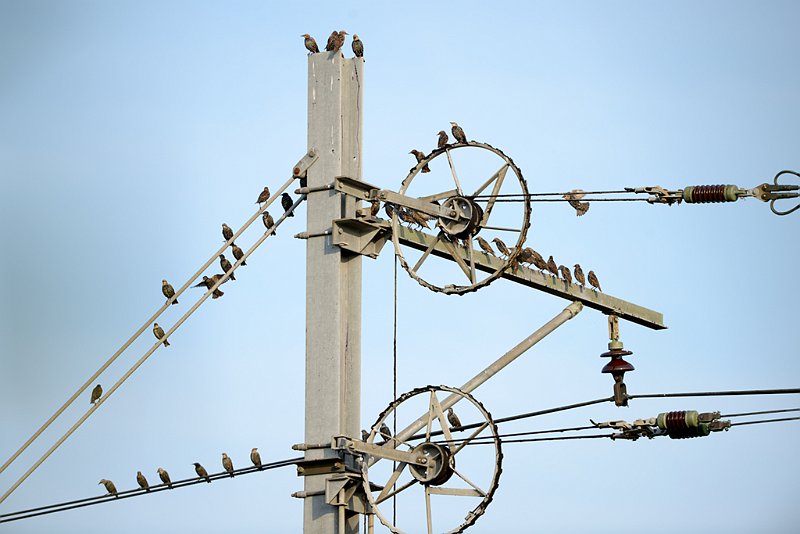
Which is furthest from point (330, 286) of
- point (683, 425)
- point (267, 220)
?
point (683, 425)

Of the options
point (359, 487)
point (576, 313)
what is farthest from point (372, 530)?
point (576, 313)

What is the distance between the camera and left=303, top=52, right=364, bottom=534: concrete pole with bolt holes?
22.5 meters

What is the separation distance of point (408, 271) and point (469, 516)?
326 cm

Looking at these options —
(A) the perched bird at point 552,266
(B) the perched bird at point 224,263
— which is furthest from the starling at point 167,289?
(A) the perched bird at point 552,266

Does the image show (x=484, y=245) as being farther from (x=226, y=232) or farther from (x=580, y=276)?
(x=226, y=232)

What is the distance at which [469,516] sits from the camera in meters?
21.5

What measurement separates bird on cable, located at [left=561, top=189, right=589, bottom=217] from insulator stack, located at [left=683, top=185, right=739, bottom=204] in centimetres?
160

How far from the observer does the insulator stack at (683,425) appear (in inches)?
817

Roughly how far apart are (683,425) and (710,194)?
276cm

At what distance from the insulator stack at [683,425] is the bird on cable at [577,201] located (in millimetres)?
3308

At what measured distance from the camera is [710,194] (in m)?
21.4

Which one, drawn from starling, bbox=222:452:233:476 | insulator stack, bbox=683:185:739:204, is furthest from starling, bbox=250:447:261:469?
insulator stack, bbox=683:185:739:204

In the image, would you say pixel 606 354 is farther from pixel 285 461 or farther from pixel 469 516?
pixel 285 461

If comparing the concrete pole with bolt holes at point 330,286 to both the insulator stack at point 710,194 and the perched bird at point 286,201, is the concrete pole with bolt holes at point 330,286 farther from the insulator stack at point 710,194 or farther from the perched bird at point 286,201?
the insulator stack at point 710,194
